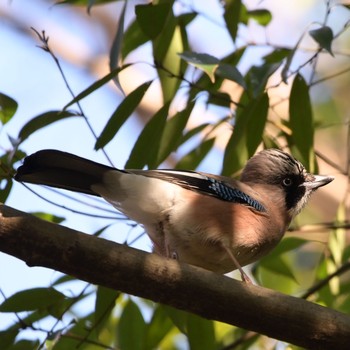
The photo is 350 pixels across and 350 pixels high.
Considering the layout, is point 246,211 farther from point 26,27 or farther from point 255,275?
point 26,27

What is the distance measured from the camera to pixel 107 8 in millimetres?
11383

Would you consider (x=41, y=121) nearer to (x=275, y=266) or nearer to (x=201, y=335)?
(x=201, y=335)

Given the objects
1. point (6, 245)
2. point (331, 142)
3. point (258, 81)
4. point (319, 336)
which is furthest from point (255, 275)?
point (331, 142)

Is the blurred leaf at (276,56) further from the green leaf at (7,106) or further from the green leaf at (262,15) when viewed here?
the green leaf at (7,106)

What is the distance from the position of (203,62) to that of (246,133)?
2.78 feet

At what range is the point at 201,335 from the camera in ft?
14.0

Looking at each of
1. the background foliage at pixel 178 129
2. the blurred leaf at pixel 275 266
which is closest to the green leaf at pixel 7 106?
the background foliage at pixel 178 129

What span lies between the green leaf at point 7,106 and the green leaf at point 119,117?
0.43 m

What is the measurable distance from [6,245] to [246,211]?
1652 mm

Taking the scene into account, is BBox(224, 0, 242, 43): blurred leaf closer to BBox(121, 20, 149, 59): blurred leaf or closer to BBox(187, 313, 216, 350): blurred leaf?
Result: BBox(121, 20, 149, 59): blurred leaf

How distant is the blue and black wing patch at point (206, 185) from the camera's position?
4219 millimetres

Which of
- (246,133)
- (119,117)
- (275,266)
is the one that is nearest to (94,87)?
(119,117)

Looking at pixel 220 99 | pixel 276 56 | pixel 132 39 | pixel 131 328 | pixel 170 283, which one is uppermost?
pixel 276 56

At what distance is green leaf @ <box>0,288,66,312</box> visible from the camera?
13.3 feet
